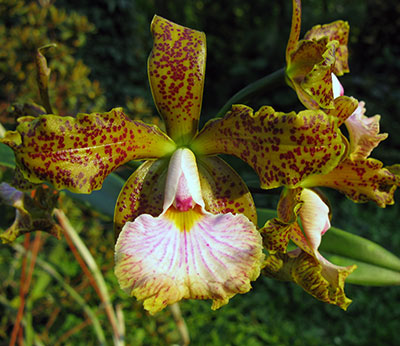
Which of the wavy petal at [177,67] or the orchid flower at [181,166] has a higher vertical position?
the wavy petal at [177,67]

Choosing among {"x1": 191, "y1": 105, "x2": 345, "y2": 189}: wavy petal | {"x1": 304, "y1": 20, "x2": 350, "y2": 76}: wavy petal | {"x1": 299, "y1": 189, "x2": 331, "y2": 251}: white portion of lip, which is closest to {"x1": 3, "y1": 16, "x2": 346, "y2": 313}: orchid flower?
{"x1": 191, "y1": 105, "x2": 345, "y2": 189}: wavy petal

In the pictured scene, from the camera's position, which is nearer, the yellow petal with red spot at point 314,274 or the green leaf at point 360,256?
the yellow petal with red spot at point 314,274

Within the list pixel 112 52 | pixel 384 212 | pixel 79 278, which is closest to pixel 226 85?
pixel 112 52

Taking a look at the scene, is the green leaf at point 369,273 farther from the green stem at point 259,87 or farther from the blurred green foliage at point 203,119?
the blurred green foliage at point 203,119

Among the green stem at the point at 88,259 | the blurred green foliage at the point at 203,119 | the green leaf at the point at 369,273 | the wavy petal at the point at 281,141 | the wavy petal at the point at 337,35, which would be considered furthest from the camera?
the blurred green foliage at the point at 203,119

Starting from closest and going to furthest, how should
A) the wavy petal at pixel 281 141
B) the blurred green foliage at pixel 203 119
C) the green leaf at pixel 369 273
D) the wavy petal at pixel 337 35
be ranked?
the wavy petal at pixel 281 141 → the wavy petal at pixel 337 35 → the green leaf at pixel 369 273 → the blurred green foliage at pixel 203 119

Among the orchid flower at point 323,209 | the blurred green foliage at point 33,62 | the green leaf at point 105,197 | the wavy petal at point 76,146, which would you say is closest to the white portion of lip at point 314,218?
the orchid flower at point 323,209

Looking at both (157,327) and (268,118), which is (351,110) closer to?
(268,118)

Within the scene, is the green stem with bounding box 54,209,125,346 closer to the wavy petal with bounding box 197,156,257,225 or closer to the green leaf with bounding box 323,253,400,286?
the wavy petal with bounding box 197,156,257,225
